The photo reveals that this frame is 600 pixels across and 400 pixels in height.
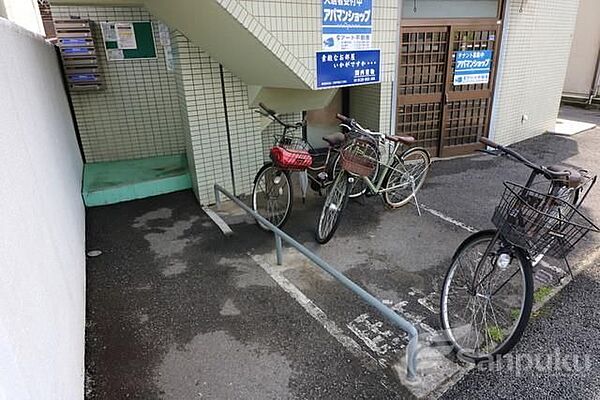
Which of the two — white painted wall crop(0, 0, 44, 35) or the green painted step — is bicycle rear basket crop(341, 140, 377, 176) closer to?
the green painted step

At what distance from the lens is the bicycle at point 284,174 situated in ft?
11.7

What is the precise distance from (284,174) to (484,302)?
2024mm

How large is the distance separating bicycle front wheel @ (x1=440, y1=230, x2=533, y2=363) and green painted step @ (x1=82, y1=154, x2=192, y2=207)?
3.56 meters

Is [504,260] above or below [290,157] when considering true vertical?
below

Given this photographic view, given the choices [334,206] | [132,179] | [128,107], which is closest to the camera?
[334,206]

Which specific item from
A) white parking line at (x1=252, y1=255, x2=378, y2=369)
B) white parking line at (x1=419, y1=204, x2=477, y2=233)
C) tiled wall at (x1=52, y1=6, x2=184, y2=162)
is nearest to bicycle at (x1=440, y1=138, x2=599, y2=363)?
white parking line at (x1=252, y1=255, x2=378, y2=369)

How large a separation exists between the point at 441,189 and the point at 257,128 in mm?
2390

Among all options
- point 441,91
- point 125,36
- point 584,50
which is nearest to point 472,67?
point 441,91

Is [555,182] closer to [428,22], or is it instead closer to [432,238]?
[432,238]

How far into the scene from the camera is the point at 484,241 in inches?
91.3

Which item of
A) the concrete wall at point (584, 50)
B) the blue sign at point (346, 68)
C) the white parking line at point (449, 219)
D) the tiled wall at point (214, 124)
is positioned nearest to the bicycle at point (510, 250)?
the white parking line at point (449, 219)

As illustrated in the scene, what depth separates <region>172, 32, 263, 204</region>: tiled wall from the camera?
405 cm

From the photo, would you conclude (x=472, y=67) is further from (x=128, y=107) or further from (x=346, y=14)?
(x=128, y=107)

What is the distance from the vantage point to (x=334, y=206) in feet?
11.7
